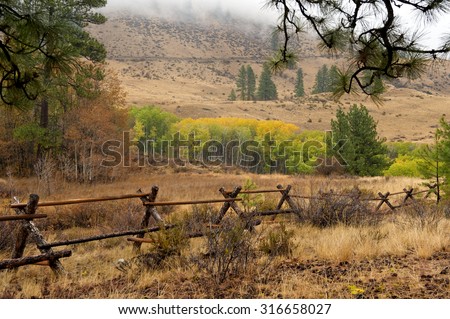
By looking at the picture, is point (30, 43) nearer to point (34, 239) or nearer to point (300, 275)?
point (34, 239)

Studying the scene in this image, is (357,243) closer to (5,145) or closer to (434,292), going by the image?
(434,292)

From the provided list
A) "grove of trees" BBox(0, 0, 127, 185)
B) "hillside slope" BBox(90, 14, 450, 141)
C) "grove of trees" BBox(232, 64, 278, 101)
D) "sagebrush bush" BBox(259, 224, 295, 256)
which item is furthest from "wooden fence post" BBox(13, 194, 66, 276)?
"grove of trees" BBox(232, 64, 278, 101)

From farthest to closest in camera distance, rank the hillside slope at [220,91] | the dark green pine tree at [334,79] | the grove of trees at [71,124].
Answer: the hillside slope at [220,91] → the grove of trees at [71,124] → the dark green pine tree at [334,79]

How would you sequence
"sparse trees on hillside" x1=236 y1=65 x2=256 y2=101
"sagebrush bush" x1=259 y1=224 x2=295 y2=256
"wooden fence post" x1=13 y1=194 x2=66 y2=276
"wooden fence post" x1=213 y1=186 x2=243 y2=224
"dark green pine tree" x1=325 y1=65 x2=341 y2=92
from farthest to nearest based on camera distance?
1. "sparse trees on hillside" x1=236 y1=65 x2=256 y2=101
2. "wooden fence post" x1=213 y1=186 x2=243 y2=224
3. "sagebrush bush" x1=259 y1=224 x2=295 y2=256
4. "wooden fence post" x1=13 y1=194 x2=66 y2=276
5. "dark green pine tree" x1=325 y1=65 x2=341 y2=92

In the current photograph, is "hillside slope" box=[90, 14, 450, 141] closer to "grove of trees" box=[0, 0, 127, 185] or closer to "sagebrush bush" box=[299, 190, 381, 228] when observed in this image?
"grove of trees" box=[0, 0, 127, 185]

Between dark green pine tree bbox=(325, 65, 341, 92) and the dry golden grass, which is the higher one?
dark green pine tree bbox=(325, 65, 341, 92)

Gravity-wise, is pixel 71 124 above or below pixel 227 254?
above

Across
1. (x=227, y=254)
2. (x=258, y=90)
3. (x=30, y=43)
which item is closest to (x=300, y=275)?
(x=227, y=254)

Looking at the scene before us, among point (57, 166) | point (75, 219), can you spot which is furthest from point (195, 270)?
point (57, 166)

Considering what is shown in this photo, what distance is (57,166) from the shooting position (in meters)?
29.0

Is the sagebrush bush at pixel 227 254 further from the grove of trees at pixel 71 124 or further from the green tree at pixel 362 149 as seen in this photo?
the green tree at pixel 362 149

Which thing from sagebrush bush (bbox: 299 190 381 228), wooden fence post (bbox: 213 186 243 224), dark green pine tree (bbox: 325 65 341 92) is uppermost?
dark green pine tree (bbox: 325 65 341 92)

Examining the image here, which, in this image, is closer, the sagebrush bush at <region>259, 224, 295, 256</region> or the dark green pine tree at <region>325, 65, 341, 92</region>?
the dark green pine tree at <region>325, 65, 341, 92</region>

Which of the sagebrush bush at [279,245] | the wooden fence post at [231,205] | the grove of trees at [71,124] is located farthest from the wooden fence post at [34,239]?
the grove of trees at [71,124]
